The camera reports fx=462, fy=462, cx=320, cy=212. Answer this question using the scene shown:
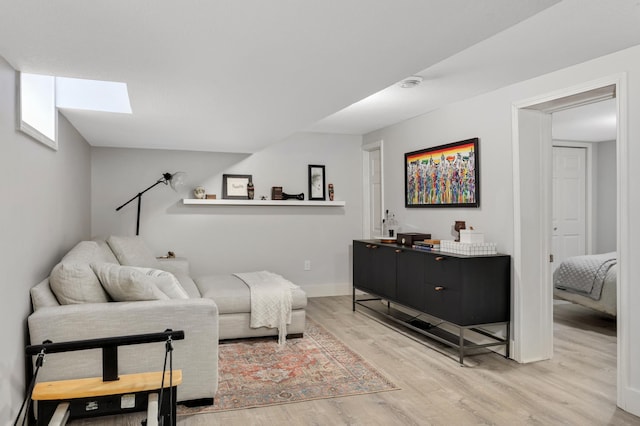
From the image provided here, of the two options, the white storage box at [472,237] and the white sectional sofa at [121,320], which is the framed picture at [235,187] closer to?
the white sectional sofa at [121,320]

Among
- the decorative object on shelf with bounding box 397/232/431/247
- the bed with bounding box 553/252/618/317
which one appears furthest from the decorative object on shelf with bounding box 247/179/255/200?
the bed with bounding box 553/252/618/317

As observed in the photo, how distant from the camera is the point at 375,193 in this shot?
630cm

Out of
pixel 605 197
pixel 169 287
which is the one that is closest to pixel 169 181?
pixel 169 287

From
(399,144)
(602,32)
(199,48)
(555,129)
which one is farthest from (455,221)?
(199,48)

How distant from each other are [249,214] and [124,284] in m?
3.32

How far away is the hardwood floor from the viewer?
104 inches

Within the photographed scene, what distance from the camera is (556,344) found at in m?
4.10

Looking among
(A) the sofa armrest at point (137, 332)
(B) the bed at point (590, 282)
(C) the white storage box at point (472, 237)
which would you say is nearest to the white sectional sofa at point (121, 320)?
(A) the sofa armrest at point (137, 332)

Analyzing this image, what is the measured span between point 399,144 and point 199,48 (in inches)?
145

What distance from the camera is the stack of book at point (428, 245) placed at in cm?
410

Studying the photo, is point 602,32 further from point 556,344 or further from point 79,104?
point 79,104

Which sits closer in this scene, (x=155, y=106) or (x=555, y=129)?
(x=155, y=106)

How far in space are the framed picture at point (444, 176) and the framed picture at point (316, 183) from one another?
142 cm

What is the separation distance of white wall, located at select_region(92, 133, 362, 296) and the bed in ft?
8.54
